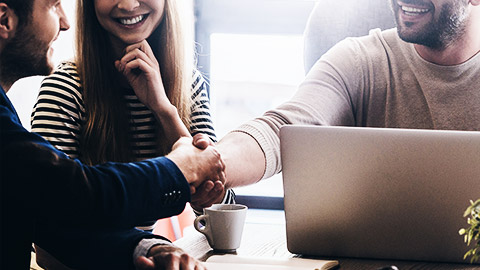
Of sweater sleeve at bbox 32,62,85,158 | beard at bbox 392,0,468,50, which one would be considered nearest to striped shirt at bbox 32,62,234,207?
sweater sleeve at bbox 32,62,85,158

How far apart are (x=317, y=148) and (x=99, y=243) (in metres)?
0.47

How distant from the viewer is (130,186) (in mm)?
993

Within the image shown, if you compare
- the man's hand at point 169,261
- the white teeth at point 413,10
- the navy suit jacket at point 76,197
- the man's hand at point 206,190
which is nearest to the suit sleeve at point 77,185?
the navy suit jacket at point 76,197

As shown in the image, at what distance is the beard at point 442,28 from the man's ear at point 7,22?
41.4 inches

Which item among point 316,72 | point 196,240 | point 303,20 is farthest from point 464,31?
point 303,20

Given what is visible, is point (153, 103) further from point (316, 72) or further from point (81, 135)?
point (316, 72)

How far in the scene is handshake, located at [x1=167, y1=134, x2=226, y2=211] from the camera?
1227mm

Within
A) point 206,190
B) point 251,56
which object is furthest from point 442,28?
point 251,56

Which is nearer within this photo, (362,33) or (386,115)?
(386,115)

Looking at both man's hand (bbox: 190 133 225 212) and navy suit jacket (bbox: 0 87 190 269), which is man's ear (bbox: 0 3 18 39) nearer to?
navy suit jacket (bbox: 0 87 190 269)

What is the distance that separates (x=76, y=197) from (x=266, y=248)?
379mm

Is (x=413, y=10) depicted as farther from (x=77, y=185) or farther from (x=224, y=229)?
(x=77, y=185)

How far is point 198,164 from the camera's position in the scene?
1.24 metres

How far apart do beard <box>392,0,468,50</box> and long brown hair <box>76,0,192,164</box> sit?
2.33 ft
